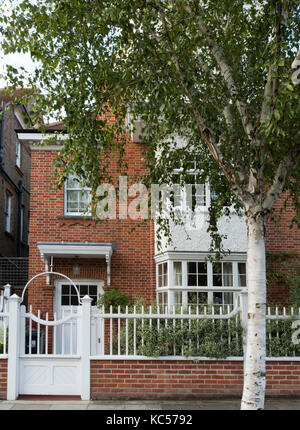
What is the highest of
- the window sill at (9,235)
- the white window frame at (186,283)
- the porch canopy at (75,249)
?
the window sill at (9,235)

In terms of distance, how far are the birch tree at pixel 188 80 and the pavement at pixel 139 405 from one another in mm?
1685

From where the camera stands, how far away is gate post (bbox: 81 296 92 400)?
855cm

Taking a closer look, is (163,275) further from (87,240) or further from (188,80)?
(188,80)

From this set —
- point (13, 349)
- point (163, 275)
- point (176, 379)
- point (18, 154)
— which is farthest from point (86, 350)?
point (18, 154)

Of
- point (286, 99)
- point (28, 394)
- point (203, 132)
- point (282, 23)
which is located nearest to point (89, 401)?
point (28, 394)

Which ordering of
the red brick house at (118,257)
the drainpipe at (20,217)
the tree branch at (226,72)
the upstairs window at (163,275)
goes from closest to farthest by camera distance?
the tree branch at (226,72) < the red brick house at (118,257) < the upstairs window at (163,275) < the drainpipe at (20,217)

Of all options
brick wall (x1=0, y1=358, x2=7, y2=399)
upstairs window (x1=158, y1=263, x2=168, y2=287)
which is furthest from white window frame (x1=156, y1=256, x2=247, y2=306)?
brick wall (x1=0, y1=358, x2=7, y2=399)

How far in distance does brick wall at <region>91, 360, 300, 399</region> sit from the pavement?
0.54 ft

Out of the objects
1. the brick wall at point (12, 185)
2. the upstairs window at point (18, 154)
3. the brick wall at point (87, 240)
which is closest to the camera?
the brick wall at point (87, 240)

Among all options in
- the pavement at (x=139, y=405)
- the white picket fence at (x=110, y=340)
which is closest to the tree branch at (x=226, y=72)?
the white picket fence at (x=110, y=340)

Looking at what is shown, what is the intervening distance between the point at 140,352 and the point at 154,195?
122 inches

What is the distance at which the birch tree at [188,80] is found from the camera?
22.9ft

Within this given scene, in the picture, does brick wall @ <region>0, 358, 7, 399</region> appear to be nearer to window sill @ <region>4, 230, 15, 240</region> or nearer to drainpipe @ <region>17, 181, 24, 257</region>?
window sill @ <region>4, 230, 15, 240</region>

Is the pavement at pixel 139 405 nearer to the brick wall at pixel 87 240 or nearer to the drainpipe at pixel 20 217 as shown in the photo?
the brick wall at pixel 87 240
